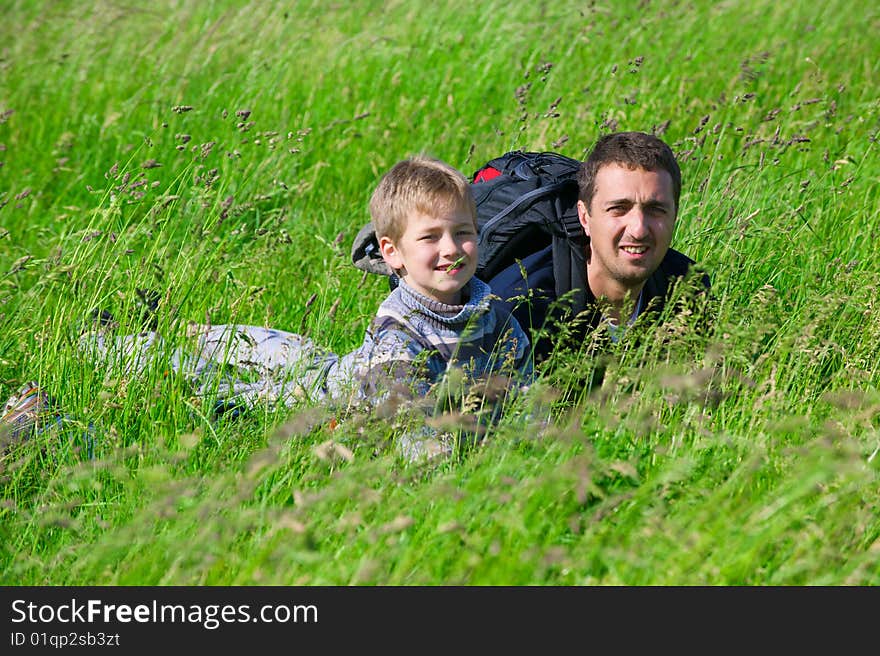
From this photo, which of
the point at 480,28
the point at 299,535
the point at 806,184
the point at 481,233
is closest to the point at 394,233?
the point at 481,233

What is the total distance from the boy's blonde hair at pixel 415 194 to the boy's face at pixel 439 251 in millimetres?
23

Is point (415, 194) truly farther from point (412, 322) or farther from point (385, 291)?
point (385, 291)

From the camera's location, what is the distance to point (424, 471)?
284 cm

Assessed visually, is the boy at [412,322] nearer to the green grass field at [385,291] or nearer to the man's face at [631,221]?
the green grass field at [385,291]

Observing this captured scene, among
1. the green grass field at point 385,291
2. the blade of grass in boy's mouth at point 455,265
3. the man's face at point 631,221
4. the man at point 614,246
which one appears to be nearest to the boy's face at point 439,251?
the blade of grass in boy's mouth at point 455,265

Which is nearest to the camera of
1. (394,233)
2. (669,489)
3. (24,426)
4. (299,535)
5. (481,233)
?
(299,535)

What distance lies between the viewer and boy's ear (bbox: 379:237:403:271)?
3.55 meters

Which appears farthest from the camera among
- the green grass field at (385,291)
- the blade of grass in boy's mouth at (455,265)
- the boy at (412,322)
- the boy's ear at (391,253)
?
the boy's ear at (391,253)

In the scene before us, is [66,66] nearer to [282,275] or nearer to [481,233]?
[282,275]

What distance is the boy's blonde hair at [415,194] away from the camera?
341cm

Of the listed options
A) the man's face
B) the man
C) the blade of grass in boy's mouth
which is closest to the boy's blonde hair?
the blade of grass in boy's mouth

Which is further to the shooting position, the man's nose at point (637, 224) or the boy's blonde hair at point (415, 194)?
the man's nose at point (637, 224)

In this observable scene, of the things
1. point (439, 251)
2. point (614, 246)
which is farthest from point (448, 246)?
point (614, 246)
